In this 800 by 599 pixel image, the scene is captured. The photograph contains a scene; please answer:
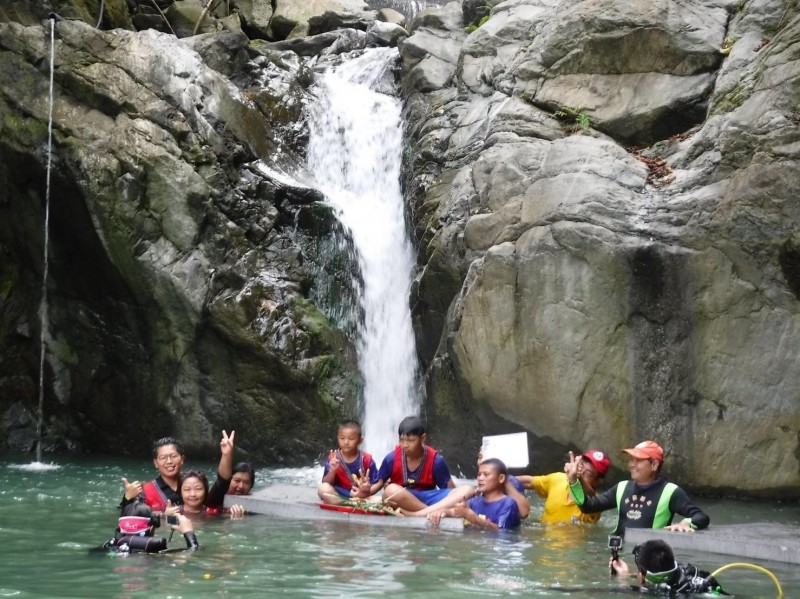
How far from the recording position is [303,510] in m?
9.42

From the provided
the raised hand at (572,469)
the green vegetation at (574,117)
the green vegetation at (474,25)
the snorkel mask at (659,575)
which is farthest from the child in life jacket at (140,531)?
the green vegetation at (474,25)

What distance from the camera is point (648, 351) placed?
1210cm

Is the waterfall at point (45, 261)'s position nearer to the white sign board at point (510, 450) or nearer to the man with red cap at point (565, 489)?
the white sign board at point (510, 450)

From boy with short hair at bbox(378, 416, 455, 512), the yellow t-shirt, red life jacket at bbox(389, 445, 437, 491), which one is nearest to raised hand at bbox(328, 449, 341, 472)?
boy with short hair at bbox(378, 416, 455, 512)

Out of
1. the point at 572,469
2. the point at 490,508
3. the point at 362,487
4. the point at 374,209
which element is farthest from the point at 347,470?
the point at 374,209

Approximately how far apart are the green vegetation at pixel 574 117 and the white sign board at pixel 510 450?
6.56 metres

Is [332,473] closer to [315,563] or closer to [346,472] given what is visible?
[346,472]

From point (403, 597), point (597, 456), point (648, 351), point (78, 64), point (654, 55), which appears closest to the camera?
point (403, 597)

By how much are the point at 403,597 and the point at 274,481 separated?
7.68m

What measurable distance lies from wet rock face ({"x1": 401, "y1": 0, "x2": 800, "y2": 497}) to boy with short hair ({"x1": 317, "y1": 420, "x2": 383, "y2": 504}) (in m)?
3.48

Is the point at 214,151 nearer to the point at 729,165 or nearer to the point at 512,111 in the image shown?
the point at 512,111

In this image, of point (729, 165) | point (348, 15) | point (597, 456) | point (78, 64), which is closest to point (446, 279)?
point (729, 165)

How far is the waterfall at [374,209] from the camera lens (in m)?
15.4

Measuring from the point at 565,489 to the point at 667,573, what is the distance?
132 inches
